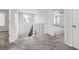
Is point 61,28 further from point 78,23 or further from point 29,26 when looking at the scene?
point 29,26

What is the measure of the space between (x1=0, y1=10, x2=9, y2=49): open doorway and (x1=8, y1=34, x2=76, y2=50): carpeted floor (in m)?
0.13

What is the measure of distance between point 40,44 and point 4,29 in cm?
71

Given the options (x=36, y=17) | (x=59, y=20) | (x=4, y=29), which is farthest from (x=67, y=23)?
(x=4, y=29)

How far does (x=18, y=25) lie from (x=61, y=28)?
Answer: 79cm

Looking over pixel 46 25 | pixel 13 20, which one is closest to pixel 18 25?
pixel 13 20

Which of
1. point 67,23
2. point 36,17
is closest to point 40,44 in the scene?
point 36,17

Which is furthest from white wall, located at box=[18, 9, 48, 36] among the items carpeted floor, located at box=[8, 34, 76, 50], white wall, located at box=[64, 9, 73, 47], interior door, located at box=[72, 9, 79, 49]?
interior door, located at box=[72, 9, 79, 49]

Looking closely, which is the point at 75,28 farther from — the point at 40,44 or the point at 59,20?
the point at 40,44

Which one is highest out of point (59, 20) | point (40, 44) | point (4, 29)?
point (59, 20)

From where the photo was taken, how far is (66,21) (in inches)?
83.4

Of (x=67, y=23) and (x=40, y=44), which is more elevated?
(x=67, y=23)

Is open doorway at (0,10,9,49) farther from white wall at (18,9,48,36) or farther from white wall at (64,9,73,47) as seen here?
white wall at (64,9,73,47)

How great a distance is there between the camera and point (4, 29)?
2102 mm

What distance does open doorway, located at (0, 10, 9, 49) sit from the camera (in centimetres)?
208
